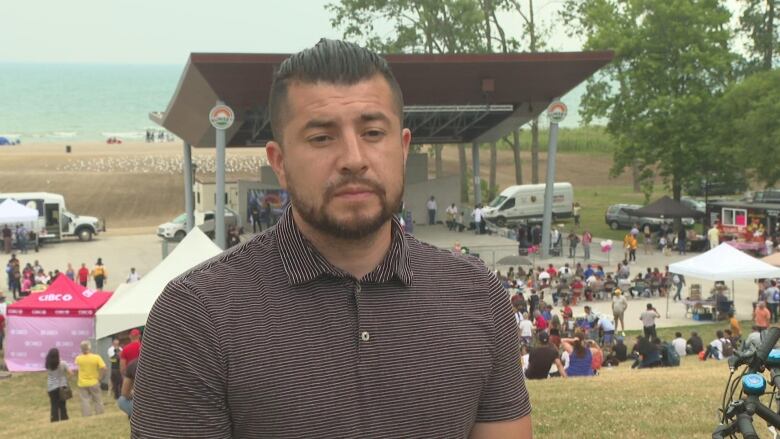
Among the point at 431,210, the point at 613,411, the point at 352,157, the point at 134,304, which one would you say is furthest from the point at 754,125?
the point at 352,157

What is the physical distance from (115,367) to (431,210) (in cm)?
3151

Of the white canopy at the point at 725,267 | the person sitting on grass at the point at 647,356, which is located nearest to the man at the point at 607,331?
the person sitting on grass at the point at 647,356

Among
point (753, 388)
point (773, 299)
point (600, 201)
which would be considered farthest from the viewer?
point (600, 201)

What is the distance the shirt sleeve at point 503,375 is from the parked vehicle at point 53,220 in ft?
146

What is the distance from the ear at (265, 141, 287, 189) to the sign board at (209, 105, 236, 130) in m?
29.6

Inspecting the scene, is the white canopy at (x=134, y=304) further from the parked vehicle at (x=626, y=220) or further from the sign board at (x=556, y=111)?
the parked vehicle at (x=626, y=220)

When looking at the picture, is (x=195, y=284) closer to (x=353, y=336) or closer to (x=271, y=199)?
(x=353, y=336)

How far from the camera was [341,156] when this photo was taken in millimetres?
2572

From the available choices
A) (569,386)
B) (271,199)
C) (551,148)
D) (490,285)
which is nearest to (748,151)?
(551,148)

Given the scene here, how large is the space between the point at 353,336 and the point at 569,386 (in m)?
10.9

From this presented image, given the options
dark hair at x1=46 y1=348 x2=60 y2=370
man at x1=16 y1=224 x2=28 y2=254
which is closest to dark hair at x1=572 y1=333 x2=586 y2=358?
dark hair at x1=46 y1=348 x2=60 y2=370

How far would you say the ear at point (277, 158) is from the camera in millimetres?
2734

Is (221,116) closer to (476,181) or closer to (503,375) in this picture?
(476,181)

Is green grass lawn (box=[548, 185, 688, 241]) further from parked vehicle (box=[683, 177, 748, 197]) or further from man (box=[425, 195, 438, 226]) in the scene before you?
man (box=[425, 195, 438, 226])
